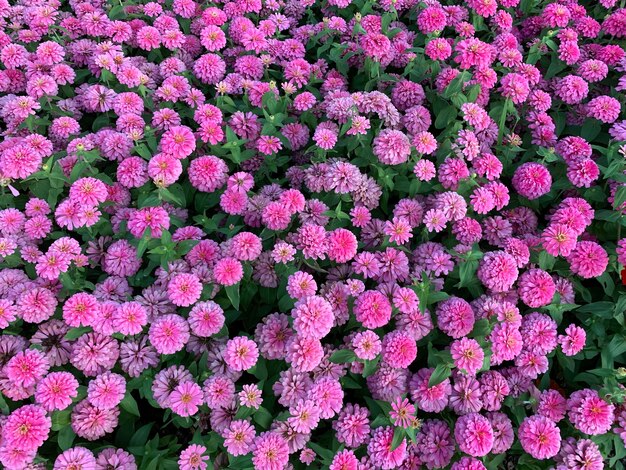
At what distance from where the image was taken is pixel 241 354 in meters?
2.00

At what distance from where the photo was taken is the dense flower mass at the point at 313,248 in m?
1.98

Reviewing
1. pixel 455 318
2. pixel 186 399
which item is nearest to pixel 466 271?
pixel 455 318

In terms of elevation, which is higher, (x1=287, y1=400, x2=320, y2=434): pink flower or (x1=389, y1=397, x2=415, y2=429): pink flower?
(x1=389, y1=397, x2=415, y2=429): pink flower

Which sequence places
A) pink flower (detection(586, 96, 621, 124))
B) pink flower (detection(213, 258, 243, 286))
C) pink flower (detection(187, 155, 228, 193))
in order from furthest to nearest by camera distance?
pink flower (detection(586, 96, 621, 124)) < pink flower (detection(187, 155, 228, 193)) < pink flower (detection(213, 258, 243, 286))

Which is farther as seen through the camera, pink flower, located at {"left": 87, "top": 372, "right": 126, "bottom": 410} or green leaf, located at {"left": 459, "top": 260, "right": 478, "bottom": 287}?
green leaf, located at {"left": 459, "top": 260, "right": 478, "bottom": 287}

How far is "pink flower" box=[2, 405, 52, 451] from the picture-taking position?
1793mm

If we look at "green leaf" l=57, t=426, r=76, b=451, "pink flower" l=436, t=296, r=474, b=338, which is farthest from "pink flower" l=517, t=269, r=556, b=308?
"green leaf" l=57, t=426, r=76, b=451

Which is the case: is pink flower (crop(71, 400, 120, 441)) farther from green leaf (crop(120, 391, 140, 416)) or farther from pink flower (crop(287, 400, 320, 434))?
pink flower (crop(287, 400, 320, 434))

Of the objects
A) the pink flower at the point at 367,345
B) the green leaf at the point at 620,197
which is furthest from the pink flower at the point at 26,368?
the green leaf at the point at 620,197

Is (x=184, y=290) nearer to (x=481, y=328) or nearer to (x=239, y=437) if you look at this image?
(x=239, y=437)

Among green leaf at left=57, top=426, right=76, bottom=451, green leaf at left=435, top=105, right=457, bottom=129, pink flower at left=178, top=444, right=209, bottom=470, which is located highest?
green leaf at left=435, top=105, right=457, bottom=129

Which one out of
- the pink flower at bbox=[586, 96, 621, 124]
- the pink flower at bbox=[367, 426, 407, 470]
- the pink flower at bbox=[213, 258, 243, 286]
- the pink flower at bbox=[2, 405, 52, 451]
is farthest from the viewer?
the pink flower at bbox=[586, 96, 621, 124]

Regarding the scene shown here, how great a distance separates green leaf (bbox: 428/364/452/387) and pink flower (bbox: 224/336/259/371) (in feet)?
2.26

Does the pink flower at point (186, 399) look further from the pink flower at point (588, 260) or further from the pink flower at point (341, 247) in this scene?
the pink flower at point (588, 260)
